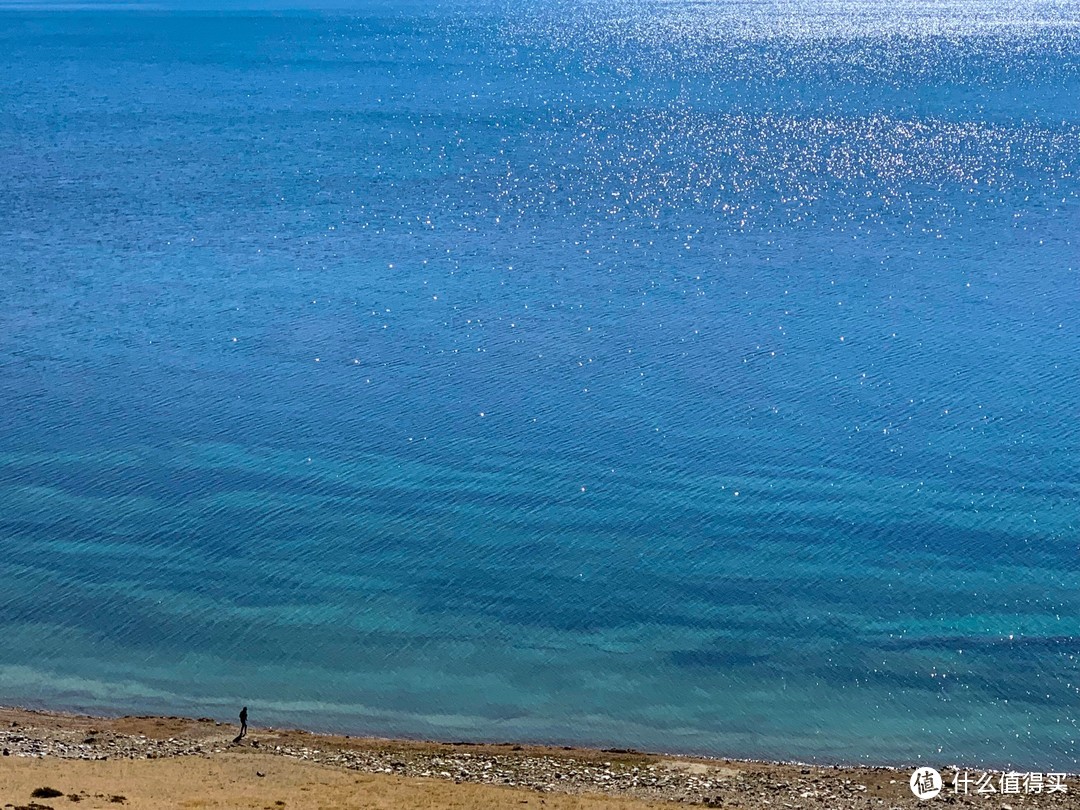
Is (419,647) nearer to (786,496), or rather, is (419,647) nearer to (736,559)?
(736,559)

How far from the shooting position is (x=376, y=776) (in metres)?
26.3

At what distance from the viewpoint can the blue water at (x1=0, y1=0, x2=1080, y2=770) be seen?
104 ft

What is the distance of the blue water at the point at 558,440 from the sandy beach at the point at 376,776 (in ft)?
5.11

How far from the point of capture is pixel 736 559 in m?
36.5

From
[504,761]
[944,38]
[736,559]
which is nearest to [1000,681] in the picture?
[736,559]

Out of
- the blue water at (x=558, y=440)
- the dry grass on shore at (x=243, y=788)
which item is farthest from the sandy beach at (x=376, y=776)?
the blue water at (x=558, y=440)

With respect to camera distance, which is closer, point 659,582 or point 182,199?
point 659,582

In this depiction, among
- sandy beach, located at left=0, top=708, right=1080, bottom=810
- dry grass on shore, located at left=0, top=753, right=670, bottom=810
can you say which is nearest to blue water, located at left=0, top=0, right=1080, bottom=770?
sandy beach, located at left=0, top=708, right=1080, bottom=810

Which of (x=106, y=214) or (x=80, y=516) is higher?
(x=106, y=214)

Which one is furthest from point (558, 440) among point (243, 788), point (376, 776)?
point (243, 788)

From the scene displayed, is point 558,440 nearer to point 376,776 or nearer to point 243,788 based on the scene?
point 376,776

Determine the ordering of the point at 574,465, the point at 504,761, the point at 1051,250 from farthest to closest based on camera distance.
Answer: the point at 1051,250
the point at 574,465
the point at 504,761

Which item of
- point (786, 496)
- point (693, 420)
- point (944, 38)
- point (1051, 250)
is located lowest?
point (786, 496)

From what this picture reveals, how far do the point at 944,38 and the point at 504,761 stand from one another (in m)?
142
